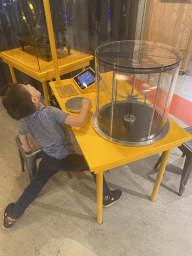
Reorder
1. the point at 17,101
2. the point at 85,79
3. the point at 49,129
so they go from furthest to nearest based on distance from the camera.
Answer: the point at 85,79, the point at 49,129, the point at 17,101

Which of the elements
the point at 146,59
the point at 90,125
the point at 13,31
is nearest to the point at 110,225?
the point at 90,125

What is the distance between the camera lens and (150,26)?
3.19 metres

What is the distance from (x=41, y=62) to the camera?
1.82m

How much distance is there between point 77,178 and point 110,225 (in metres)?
0.45

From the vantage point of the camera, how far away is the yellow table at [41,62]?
1.79 metres

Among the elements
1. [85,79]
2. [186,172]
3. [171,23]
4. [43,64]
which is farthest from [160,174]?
[171,23]

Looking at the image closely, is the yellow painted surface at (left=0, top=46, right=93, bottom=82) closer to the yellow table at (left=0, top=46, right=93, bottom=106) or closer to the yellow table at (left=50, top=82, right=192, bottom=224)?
the yellow table at (left=0, top=46, right=93, bottom=106)

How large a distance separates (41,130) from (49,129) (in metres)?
0.05

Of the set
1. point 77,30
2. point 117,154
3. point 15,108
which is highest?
point 77,30

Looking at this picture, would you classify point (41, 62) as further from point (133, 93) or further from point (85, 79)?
point (133, 93)

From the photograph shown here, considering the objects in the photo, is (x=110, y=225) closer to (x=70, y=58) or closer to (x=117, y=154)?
(x=117, y=154)

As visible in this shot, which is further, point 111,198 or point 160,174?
point 111,198

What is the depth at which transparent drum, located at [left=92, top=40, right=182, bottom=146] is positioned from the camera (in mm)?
942

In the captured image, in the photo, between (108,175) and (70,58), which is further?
(70,58)
